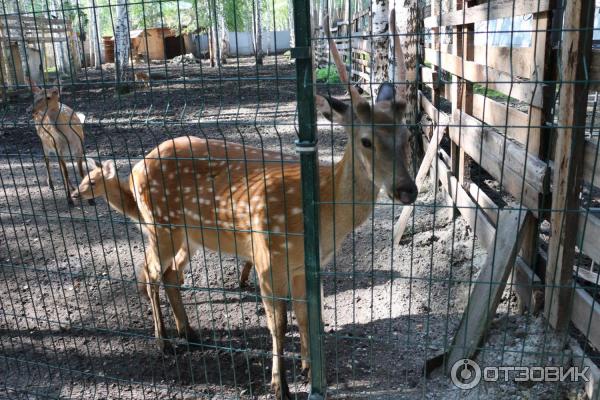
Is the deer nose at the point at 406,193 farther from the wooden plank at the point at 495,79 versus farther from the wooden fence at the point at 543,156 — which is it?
the wooden plank at the point at 495,79

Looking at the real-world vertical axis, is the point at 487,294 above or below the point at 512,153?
below

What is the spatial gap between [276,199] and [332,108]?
0.75 m

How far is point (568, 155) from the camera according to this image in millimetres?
2900

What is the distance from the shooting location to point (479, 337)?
327cm

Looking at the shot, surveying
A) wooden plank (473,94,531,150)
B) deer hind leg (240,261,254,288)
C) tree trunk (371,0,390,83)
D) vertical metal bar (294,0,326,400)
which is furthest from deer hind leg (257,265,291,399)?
tree trunk (371,0,390,83)

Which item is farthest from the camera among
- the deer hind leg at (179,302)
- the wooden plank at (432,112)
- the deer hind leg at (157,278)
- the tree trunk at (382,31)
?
the tree trunk at (382,31)

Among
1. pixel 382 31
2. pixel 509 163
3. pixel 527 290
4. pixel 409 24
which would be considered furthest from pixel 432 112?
pixel 527 290

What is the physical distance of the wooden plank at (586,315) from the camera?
110 inches

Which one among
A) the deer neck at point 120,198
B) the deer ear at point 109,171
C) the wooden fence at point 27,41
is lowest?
the deer neck at point 120,198

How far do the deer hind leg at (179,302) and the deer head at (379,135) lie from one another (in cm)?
177

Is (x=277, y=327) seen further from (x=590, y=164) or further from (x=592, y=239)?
(x=590, y=164)

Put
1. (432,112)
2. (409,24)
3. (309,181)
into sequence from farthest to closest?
(409,24), (432,112), (309,181)

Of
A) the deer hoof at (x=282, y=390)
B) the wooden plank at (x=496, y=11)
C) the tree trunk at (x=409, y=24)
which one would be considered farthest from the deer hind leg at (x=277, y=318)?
the tree trunk at (x=409, y=24)

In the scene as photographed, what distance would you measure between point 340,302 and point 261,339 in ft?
2.57
